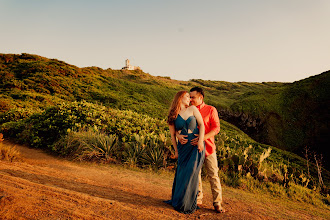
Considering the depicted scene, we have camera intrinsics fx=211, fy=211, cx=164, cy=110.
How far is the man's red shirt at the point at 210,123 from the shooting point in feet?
13.2

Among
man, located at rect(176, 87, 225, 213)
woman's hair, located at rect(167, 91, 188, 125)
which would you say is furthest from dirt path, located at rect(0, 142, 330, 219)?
woman's hair, located at rect(167, 91, 188, 125)

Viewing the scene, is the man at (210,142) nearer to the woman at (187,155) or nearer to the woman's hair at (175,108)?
the woman at (187,155)

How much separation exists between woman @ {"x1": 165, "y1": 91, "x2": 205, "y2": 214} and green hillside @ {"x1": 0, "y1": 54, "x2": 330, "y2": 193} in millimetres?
3966

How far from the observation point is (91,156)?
725 centimetres

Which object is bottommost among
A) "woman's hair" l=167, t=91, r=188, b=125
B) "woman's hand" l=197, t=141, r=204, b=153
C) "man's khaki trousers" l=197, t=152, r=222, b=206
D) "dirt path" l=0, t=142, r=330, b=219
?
"dirt path" l=0, t=142, r=330, b=219

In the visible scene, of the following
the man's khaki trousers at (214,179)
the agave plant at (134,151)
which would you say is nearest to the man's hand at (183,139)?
the man's khaki trousers at (214,179)

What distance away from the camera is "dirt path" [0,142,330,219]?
10.4ft

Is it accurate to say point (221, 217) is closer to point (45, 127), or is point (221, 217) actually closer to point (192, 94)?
point (192, 94)

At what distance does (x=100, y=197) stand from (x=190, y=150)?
198cm

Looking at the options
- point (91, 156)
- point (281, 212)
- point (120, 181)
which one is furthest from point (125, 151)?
point (281, 212)

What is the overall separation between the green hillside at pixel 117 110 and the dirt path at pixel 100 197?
172 centimetres

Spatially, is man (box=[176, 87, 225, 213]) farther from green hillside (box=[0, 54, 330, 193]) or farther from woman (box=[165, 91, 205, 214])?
green hillside (box=[0, 54, 330, 193])

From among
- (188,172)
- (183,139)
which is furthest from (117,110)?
(188,172)

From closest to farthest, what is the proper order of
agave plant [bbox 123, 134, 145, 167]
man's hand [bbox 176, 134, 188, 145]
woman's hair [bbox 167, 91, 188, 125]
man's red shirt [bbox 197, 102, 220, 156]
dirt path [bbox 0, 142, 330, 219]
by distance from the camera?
dirt path [bbox 0, 142, 330, 219]
man's hand [bbox 176, 134, 188, 145]
woman's hair [bbox 167, 91, 188, 125]
man's red shirt [bbox 197, 102, 220, 156]
agave plant [bbox 123, 134, 145, 167]
